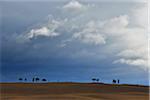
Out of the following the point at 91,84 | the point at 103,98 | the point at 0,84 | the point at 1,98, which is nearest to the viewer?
the point at 1,98

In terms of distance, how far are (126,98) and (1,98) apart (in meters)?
6.25

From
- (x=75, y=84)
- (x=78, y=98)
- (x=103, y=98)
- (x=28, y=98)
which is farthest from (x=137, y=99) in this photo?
(x=75, y=84)

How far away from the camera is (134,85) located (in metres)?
28.7

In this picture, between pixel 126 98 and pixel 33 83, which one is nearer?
pixel 126 98

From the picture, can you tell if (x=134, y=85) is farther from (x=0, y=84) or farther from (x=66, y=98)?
(x=66, y=98)

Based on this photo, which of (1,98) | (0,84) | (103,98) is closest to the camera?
(1,98)

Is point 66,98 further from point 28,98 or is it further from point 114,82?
point 114,82

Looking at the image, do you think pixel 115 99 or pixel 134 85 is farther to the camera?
pixel 134 85

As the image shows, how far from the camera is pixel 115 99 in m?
17.9

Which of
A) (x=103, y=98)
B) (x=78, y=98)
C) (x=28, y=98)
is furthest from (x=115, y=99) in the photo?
(x=28, y=98)

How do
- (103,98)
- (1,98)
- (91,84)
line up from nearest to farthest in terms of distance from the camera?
(1,98)
(103,98)
(91,84)

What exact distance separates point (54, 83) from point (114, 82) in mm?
4803

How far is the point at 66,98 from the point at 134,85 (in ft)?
40.9

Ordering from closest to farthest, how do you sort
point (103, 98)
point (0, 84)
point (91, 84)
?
point (103, 98), point (0, 84), point (91, 84)
